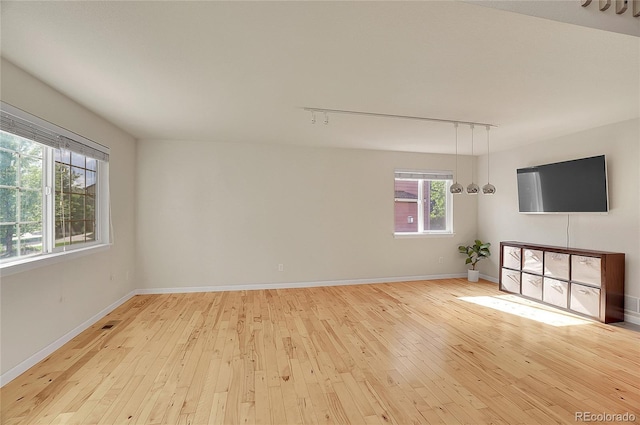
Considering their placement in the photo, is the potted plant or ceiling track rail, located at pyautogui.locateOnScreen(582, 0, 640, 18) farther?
the potted plant

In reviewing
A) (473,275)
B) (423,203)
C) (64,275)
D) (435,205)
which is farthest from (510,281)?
(64,275)

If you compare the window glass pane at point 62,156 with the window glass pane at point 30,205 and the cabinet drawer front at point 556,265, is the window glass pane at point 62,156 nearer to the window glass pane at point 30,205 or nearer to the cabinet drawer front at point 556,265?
the window glass pane at point 30,205

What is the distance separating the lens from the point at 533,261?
14.4 feet

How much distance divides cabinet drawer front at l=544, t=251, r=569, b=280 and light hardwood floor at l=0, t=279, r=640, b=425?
568mm

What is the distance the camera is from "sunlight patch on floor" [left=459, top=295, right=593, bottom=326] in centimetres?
360

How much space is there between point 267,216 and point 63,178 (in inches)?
107

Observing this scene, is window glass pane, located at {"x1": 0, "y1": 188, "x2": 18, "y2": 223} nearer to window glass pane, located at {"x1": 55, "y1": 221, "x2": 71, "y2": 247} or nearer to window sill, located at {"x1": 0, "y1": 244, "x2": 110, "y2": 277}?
window sill, located at {"x1": 0, "y1": 244, "x2": 110, "y2": 277}

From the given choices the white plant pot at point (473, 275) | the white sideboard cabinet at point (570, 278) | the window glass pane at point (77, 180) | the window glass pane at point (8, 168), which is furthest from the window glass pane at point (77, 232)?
Result: the white plant pot at point (473, 275)

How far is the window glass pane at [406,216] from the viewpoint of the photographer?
5.75 m

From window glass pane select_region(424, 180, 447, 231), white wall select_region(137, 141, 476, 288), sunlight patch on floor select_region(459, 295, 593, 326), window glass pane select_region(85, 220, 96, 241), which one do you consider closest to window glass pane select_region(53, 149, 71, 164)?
window glass pane select_region(85, 220, 96, 241)

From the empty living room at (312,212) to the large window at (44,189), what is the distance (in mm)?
22

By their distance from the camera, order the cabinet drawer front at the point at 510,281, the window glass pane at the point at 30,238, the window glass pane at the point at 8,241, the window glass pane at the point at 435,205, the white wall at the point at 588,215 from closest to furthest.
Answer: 1. the window glass pane at the point at 8,241
2. the window glass pane at the point at 30,238
3. the white wall at the point at 588,215
4. the cabinet drawer front at the point at 510,281
5. the window glass pane at the point at 435,205

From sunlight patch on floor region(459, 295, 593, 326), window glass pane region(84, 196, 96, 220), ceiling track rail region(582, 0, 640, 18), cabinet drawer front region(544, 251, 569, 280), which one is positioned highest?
ceiling track rail region(582, 0, 640, 18)

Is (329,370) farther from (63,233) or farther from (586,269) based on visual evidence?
(586,269)
